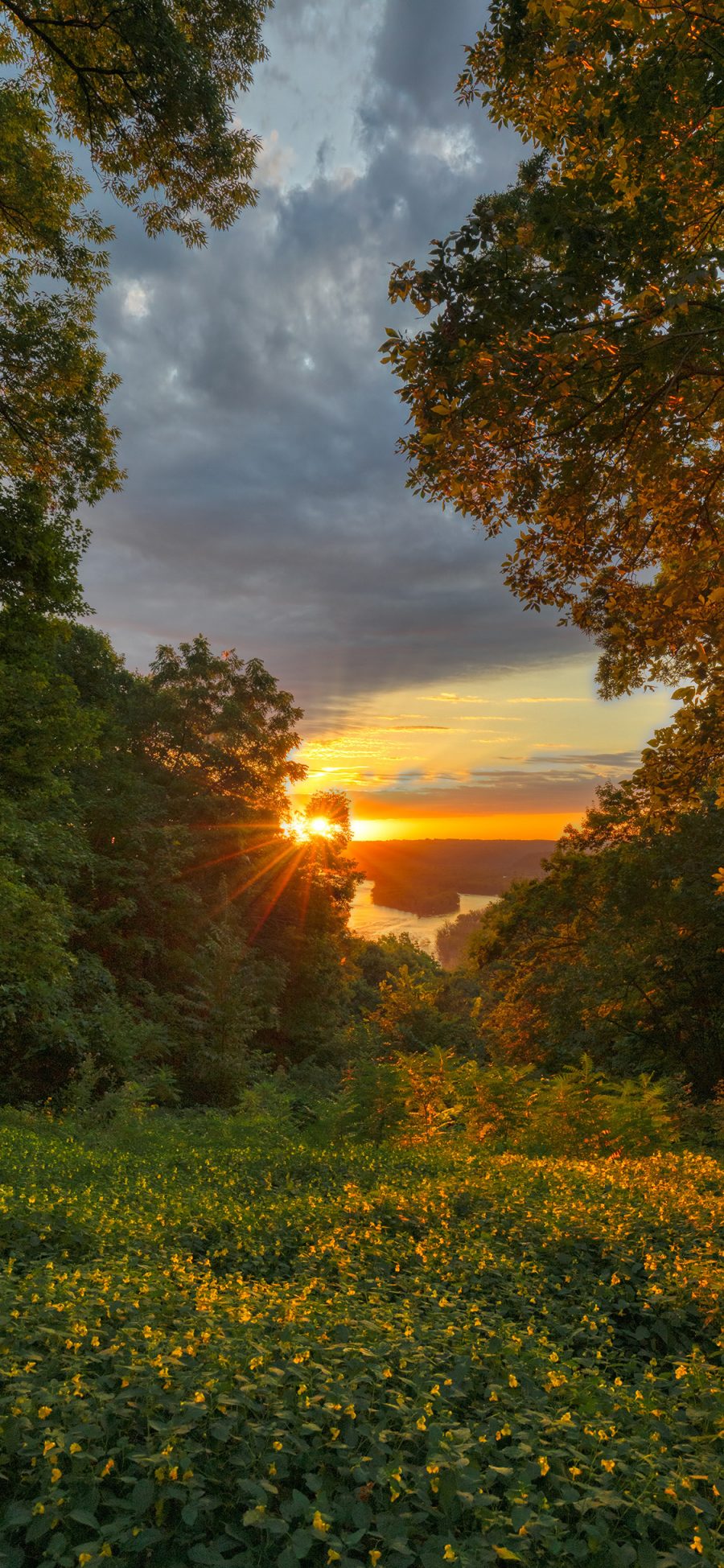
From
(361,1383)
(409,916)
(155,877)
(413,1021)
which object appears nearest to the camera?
(361,1383)

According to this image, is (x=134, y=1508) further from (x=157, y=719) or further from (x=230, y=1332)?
(x=157, y=719)

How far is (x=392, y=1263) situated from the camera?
520 cm

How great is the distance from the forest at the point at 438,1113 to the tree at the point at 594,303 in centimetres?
4

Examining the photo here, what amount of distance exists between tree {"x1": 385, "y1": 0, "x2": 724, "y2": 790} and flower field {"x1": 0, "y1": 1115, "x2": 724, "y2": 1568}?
4.45 metres

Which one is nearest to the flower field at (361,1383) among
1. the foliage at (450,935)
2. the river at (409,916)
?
the river at (409,916)

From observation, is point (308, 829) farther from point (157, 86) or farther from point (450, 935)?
point (450, 935)

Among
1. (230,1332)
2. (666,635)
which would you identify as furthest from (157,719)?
(230,1332)

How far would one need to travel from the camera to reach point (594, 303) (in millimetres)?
4582

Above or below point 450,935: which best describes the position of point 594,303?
above

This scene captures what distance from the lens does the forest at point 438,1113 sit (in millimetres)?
2744

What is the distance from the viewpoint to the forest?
2744 millimetres

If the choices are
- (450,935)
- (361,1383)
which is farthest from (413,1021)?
(450,935)

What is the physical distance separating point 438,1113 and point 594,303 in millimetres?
11050

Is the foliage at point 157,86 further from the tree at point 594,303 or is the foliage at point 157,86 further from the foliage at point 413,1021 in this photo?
the foliage at point 413,1021
